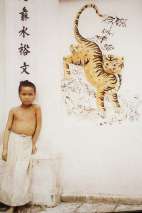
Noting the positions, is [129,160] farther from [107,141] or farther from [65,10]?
[65,10]

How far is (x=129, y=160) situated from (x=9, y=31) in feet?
7.96

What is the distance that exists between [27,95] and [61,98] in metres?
0.52

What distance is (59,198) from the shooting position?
7395 mm

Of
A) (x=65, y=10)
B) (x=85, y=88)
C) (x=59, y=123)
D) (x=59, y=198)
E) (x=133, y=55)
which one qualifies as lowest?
(x=59, y=198)

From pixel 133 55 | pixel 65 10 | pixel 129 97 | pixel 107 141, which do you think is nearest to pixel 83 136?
pixel 107 141

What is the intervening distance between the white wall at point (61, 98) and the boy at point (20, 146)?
0.47 ft

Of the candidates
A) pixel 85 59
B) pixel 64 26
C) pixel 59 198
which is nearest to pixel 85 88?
pixel 85 59

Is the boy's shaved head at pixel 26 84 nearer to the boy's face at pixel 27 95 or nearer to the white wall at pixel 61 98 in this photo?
the boy's face at pixel 27 95

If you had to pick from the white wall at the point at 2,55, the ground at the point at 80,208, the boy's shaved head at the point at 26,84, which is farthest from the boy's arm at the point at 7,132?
the ground at the point at 80,208

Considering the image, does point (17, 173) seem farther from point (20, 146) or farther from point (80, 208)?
point (80, 208)

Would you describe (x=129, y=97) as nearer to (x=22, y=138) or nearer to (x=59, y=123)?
(x=59, y=123)

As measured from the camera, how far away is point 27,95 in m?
7.17

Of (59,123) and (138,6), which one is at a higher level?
(138,6)

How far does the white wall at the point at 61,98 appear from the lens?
23.9 feet
